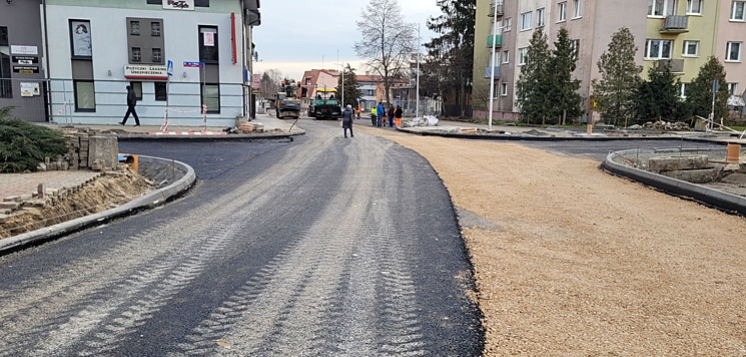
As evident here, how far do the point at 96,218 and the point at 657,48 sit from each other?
143 ft

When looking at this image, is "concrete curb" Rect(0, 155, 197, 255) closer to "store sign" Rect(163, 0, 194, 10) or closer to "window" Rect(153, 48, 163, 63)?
"window" Rect(153, 48, 163, 63)

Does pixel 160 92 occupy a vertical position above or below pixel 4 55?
A: below

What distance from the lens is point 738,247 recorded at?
6.55 m

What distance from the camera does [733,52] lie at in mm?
42062

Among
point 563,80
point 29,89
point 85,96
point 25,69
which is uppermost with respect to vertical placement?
point 563,80

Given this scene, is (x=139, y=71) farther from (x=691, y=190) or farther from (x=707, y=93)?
(x=707, y=93)

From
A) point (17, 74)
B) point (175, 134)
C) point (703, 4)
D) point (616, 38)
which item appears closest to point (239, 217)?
point (175, 134)

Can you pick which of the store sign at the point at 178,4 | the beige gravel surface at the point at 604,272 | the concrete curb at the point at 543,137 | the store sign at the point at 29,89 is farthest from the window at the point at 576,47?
the store sign at the point at 29,89

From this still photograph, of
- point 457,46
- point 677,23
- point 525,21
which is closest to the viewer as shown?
point 677,23

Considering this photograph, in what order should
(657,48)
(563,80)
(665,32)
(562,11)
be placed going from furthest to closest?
(562,11)
(657,48)
(665,32)
(563,80)

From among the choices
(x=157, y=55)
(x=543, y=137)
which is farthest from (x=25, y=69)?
(x=543, y=137)

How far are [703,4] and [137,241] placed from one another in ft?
152

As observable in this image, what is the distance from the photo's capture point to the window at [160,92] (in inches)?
1053

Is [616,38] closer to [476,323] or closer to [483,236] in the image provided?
[483,236]
